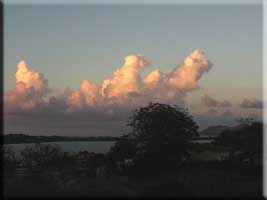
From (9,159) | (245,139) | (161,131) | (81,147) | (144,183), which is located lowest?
(144,183)

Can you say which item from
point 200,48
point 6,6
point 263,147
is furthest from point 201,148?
point 6,6

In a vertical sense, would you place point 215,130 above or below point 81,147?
above

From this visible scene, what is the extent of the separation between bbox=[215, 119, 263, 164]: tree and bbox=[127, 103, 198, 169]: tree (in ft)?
2.00

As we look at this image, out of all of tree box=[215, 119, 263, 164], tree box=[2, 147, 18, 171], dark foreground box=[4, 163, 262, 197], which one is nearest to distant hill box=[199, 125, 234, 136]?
tree box=[215, 119, 263, 164]

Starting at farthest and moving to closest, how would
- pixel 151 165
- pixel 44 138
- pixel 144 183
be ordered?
pixel 44 138
pixel 151 165
pixel 144 183

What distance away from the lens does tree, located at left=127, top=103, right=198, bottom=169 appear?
9.93m

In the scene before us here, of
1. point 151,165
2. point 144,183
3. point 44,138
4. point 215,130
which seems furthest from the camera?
point 215,130

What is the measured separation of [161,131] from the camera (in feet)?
33.1

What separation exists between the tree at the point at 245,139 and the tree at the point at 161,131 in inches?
24.0

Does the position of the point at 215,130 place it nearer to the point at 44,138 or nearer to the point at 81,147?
the point at 81,147

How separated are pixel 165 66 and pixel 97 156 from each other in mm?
2132

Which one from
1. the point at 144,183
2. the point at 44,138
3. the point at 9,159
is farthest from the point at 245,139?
the point at 9,159

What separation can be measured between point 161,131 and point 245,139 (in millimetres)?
1595

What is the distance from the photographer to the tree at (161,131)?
9930 mm
